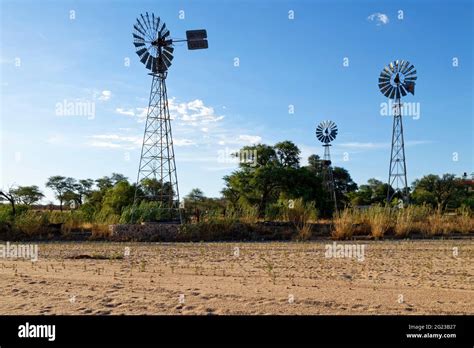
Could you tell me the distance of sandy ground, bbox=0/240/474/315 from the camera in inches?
229

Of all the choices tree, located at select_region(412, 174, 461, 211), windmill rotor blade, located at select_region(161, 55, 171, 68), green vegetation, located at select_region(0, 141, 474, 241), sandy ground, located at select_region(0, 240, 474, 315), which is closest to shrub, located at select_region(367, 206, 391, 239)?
green vegetation, located at select_region(0, 141, 474, 241)

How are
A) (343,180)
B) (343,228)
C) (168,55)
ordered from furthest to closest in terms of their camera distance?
(343,180) < (168,55) < (343,228)

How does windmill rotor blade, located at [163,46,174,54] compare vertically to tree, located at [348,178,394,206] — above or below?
→ above

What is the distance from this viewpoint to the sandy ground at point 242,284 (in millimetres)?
5820

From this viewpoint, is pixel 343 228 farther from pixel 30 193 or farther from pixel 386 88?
pixel 30 193

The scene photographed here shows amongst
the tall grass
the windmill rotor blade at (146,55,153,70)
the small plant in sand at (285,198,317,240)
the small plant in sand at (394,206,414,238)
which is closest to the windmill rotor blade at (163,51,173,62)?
the windmill rotor blade at (146,55,153,70)

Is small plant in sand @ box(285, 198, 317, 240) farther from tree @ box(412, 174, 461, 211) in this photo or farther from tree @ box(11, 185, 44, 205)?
tree @ box(11, 185, 44, 205)

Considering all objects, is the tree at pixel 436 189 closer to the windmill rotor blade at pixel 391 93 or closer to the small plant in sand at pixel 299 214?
the windmill rotor blade at pixel 391 93

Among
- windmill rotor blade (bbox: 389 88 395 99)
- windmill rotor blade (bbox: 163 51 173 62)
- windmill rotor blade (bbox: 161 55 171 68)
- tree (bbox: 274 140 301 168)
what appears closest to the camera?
windmill rotor blade (bbox: 161 55 171 68)

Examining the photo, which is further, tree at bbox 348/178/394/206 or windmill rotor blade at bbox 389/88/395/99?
tree at bbox 348/178/394/206

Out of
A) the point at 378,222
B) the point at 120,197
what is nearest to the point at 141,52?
the point at 378,222

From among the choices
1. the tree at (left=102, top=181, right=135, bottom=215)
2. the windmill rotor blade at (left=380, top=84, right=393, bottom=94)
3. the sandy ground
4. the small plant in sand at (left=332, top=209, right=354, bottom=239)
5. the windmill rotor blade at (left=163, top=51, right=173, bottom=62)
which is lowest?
the sandy ground

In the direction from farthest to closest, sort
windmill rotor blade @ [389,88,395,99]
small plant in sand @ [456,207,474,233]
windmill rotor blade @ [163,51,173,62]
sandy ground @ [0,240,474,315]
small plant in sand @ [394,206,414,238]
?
windmill rotor blade @ [389,88,395,99] → windmill rotor blade @ [163,51,173,62] → small plant in sand @ [456,207,474,233] → small plant in sand @ [394,206,414,238] → sandy ground @ [0,240,474,315]

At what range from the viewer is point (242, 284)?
7.43 m
